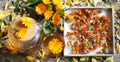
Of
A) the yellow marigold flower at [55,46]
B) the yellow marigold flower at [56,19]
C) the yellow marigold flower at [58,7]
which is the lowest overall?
the yellow marigold flower at [55,46]

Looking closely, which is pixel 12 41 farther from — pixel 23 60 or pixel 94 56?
pixel 94 56

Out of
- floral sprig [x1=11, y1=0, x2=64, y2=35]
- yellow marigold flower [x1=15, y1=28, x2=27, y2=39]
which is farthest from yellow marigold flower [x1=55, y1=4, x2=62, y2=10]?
yellow marigold flower [x1=15, y1=28, x2=27, y2=39]

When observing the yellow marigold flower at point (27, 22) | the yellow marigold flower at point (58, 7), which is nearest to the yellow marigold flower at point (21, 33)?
the yellow marigold flower at point (27, 22)

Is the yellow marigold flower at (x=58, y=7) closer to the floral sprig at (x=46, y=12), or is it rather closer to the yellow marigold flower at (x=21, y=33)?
the floral sprig at (x=46, y=12)

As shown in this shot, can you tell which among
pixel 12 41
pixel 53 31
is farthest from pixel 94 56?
pixel 12 41

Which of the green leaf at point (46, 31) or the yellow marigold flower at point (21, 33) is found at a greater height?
the yellow marigold flower at point (21, 33)

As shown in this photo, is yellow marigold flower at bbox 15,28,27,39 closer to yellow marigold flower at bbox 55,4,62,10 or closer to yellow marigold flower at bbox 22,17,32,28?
yellow marigold flower at bbox 22,17,32,28
